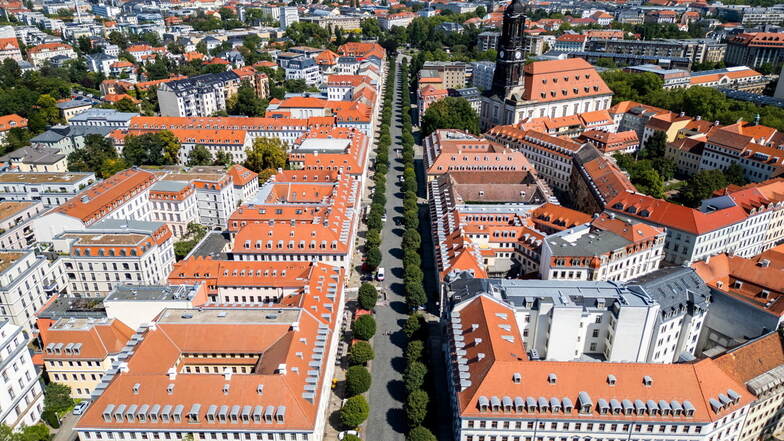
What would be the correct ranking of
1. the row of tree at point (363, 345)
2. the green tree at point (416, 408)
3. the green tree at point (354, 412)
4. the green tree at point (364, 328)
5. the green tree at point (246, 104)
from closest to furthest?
the green tree at point (416, 408), the green tree at point (354, 412), the row of tree at point (363, 345), the green tree at point (364, 328), the green tree at point (246, 104)

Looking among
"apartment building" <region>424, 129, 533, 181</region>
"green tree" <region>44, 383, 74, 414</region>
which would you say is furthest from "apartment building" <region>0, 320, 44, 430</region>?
"apartment building" <region>424, 129, 533, 181</region>

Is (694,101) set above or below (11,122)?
above

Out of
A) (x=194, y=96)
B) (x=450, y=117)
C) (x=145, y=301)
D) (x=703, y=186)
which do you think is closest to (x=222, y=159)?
(x=194, y=96)

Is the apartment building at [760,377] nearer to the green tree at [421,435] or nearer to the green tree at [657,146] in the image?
the green tree at [421,435]

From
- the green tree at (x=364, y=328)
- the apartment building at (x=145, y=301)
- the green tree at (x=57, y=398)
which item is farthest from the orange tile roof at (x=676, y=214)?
the green tree at (x=57, y=398)

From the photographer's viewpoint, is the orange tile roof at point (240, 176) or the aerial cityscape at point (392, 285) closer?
the aerial cityscape at point (392, 285)

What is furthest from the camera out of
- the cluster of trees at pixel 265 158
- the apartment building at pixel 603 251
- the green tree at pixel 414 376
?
the cluster of trees at pixel 265 158

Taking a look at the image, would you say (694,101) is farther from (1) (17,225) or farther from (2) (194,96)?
(1) (17,225)
